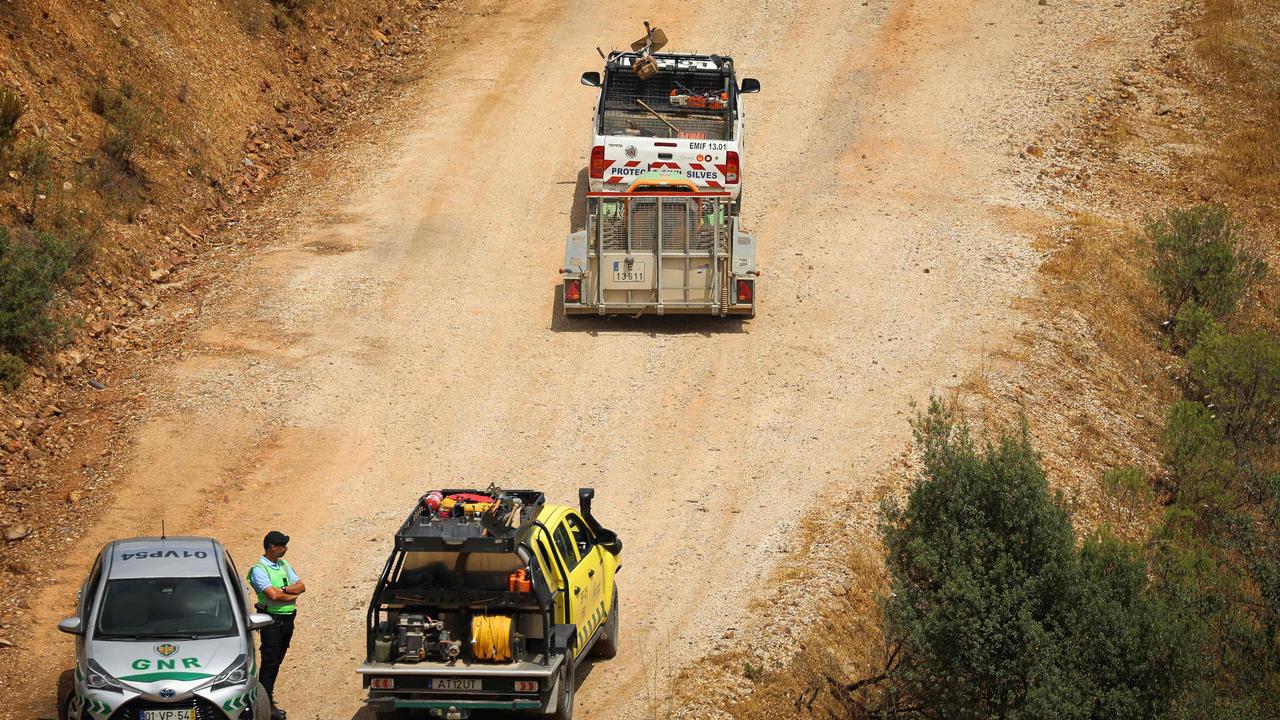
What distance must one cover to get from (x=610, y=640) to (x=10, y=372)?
9386 mm

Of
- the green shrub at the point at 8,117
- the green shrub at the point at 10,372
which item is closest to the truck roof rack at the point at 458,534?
the green shrub at the point at 10,372

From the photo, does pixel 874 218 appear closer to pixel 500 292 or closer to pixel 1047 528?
pixel 500 292

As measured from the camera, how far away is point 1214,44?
3344 cm

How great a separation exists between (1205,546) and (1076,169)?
1171cm

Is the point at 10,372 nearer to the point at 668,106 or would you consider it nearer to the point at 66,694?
the point at 66,694

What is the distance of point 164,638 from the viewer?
38.8ft

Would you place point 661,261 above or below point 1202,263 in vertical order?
above

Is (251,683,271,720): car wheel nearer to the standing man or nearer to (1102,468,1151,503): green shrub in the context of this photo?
the standing man

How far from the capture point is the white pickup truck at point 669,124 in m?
22.7

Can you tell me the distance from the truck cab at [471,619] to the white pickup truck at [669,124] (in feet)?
35.8

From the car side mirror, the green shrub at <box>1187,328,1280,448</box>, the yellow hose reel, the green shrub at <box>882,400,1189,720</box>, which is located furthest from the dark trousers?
the green shrub at <box>1187,328,1280,448</box>

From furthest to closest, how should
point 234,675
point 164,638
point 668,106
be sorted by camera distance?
1. point 668,106
2. point 164,638
3. point 234,675

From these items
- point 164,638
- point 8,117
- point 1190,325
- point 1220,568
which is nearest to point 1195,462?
point 1220,568

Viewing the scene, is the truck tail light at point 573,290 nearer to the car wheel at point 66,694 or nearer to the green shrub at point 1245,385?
the green shrub at point 1245,385
